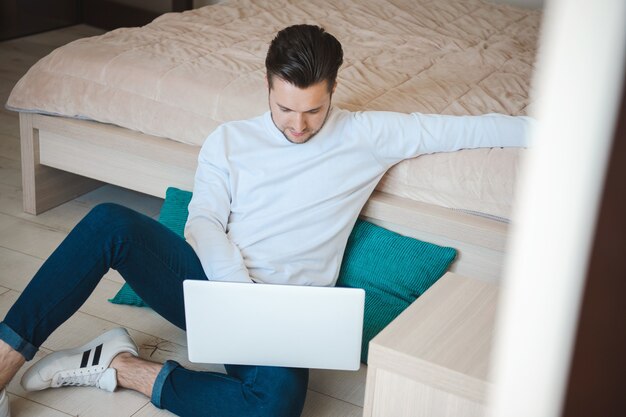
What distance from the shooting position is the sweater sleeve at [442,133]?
1782 mm

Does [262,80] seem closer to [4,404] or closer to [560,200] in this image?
[4,404]

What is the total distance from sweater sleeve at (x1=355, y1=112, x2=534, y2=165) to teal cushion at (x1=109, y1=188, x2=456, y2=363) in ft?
0.68

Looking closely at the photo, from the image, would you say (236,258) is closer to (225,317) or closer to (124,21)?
(225,317)

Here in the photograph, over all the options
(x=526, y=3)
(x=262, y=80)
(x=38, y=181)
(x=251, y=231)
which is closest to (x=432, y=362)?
(x=251, y=231)

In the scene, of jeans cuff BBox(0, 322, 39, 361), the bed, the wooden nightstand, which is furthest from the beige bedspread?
jeans cuff BBox(0, 322, 39, 361)

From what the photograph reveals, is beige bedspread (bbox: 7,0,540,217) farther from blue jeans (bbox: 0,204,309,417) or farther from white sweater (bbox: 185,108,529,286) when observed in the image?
blue jeans (bbox: 0,204,309,417)

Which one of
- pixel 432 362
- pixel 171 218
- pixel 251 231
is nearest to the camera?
pixel 432 362

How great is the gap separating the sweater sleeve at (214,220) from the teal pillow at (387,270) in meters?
0.35

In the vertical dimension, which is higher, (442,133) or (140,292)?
(442,133)

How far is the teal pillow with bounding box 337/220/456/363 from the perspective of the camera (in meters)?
1.89

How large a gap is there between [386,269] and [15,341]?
839 millimetres

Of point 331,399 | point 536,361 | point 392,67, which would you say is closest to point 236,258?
point 331,399

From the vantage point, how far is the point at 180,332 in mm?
1969

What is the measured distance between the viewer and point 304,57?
62.3 inches
